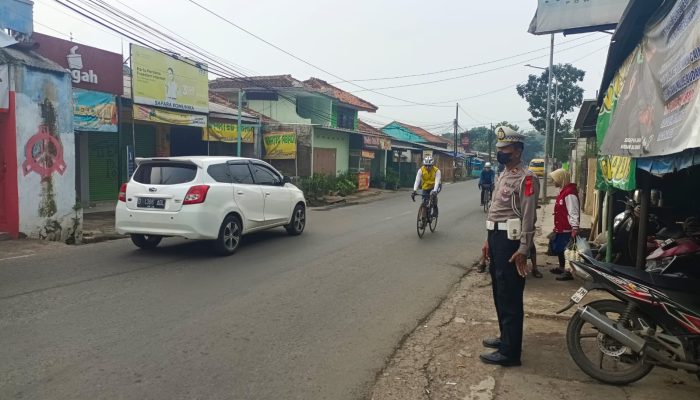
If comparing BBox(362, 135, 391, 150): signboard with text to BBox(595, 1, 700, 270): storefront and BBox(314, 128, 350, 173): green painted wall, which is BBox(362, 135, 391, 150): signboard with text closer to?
BBox(314, 128, 350, 173): green painted wall

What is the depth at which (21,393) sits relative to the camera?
350cm

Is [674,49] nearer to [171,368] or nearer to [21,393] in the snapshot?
[171,368]

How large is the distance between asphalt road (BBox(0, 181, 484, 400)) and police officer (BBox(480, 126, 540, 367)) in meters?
1.04

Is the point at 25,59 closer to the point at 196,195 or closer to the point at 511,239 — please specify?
the point at 196,195

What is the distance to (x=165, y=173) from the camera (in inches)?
332

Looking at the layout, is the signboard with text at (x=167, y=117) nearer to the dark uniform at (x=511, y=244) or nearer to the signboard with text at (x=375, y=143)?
the signboard with text at (x=375, y=143)

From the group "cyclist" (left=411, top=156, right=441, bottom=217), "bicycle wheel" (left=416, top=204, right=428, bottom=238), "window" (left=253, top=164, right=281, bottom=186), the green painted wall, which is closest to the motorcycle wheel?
"window" (left=253, top=164, right=281, bottom=186)

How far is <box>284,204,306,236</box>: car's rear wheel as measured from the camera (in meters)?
10.9

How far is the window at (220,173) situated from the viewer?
857 centimetres

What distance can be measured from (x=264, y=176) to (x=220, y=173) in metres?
1.43

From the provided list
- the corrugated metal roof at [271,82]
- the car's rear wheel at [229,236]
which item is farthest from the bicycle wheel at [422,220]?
the corrugated metal roof at [271,82]

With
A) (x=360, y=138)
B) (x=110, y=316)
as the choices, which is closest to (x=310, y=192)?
(x=360, y=138)

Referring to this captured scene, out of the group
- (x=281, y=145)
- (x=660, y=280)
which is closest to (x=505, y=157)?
(x=660, y=280)

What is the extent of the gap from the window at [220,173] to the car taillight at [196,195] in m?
0.43
